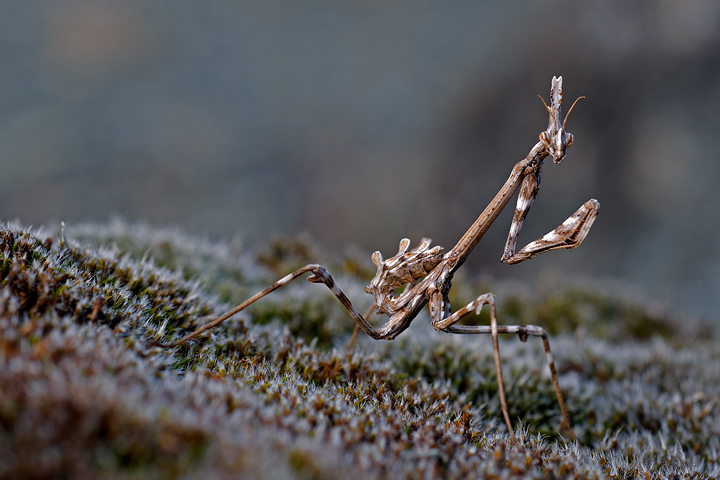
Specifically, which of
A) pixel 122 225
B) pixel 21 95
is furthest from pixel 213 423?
pixel 21 95

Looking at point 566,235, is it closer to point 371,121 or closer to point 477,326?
point 477,326

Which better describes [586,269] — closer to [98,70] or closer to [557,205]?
[557,205]

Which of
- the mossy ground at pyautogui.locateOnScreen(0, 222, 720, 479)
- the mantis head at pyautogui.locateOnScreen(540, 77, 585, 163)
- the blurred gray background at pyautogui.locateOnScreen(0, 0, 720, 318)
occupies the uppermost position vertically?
the blurred gray background at pyautogui.locateOnScreen(0, 0, 720, 318)

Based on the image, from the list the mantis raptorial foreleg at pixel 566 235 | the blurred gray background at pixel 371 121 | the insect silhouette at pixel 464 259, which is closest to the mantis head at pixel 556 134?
the insect silhouette at pixel 464 259

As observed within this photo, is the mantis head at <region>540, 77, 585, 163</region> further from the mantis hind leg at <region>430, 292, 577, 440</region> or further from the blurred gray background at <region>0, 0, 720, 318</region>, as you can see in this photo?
the blurred gray background at <region>0, 0, 720, 318</region>

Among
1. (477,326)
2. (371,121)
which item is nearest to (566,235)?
(477,326)

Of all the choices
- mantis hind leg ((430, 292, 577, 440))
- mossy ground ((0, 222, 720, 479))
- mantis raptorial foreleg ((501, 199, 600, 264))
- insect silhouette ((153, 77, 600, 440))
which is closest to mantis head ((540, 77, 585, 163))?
insect silhouette ((153, 77, 600, 440))
